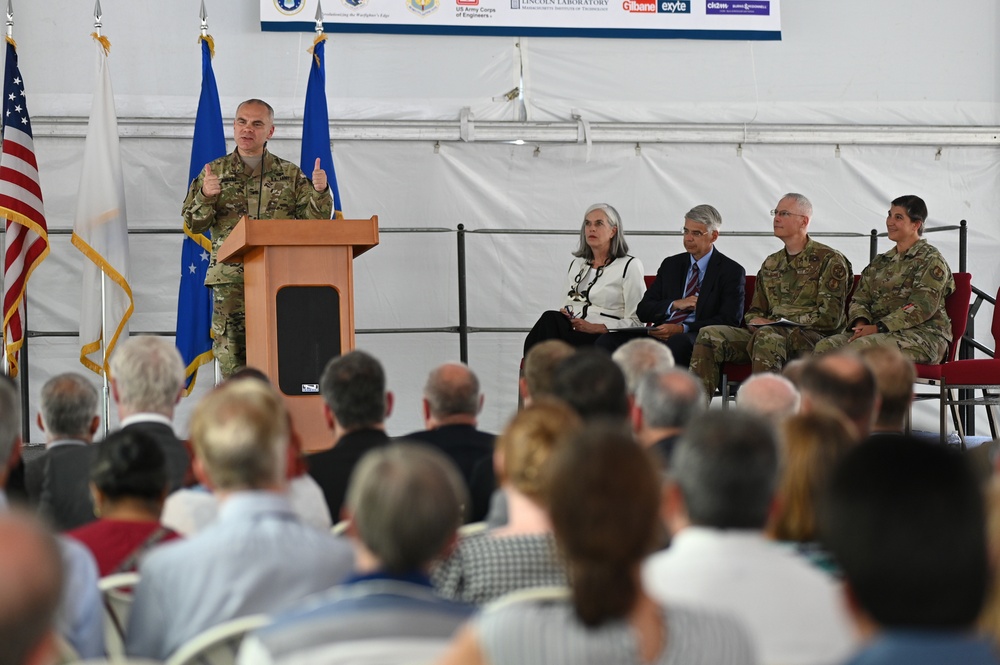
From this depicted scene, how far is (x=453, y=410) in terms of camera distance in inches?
115

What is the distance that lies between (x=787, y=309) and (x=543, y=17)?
85.7 inches

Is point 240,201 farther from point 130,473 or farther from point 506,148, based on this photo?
point 130,473

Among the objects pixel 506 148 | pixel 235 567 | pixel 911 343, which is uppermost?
pixel 506 148

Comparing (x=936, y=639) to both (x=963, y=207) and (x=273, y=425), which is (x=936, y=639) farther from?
(x=963, y=207)

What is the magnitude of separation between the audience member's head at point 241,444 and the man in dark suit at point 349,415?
816mm

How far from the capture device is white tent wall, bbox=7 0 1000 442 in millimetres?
6180

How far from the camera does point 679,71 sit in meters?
6.70

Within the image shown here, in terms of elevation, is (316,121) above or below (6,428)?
above

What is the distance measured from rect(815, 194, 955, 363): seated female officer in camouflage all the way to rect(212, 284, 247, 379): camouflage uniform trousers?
8.06ft

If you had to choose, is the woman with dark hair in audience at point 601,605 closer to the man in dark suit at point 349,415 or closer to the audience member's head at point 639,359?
the man in dark suit at point 349,415

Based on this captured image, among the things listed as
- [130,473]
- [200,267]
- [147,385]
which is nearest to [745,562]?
[130,473]

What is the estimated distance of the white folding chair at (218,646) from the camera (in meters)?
1.45

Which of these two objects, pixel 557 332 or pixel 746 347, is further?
pixel 557 332

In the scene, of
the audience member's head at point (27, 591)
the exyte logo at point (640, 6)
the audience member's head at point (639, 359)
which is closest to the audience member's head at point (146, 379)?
the audience member's head at point (639, 359)
